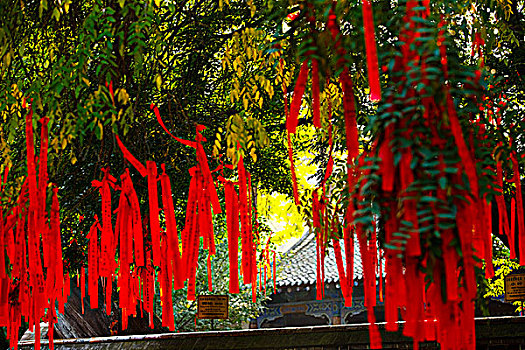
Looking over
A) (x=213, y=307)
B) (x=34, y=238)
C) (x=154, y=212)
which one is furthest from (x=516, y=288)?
(x=34, y=238)

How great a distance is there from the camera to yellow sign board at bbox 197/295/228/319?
5.59 meters

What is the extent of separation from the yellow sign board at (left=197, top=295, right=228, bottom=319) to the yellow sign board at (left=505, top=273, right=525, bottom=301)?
2429 mm

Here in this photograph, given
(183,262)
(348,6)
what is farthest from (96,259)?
(348,6)

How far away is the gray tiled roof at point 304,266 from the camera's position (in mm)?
12297

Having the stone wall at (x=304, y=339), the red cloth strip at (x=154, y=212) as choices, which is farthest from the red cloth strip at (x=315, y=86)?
the stone wall at (x=304, y=339)

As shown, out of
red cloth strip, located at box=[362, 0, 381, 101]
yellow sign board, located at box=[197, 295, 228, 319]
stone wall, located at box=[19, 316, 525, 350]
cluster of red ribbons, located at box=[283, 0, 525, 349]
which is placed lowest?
stone wall, located at box=[19, 316, 525, 350]

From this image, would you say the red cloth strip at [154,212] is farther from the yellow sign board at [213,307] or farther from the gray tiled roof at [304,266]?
the gray tiled roof at [304,266]

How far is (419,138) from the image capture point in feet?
5.12

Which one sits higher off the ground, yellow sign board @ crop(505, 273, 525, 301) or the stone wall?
yellow sign board @ crop(505, 273, 525, 301)

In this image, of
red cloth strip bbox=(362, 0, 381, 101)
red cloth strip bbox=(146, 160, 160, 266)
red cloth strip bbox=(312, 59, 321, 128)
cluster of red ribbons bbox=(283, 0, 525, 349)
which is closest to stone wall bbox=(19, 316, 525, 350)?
red cloth strip bbox=(146, 160, 160, 266)

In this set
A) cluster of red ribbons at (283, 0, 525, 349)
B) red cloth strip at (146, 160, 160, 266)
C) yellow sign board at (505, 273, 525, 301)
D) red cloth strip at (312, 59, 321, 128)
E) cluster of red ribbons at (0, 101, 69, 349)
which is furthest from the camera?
yellow sign board at (505, 273, 525, 301)

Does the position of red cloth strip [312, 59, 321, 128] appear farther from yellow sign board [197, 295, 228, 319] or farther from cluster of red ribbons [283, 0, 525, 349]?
yellow sign board [197, 295, 228, 319]

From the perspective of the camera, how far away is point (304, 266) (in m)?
Answer: 13.3

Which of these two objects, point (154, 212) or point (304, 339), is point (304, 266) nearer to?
point (304, 339)
